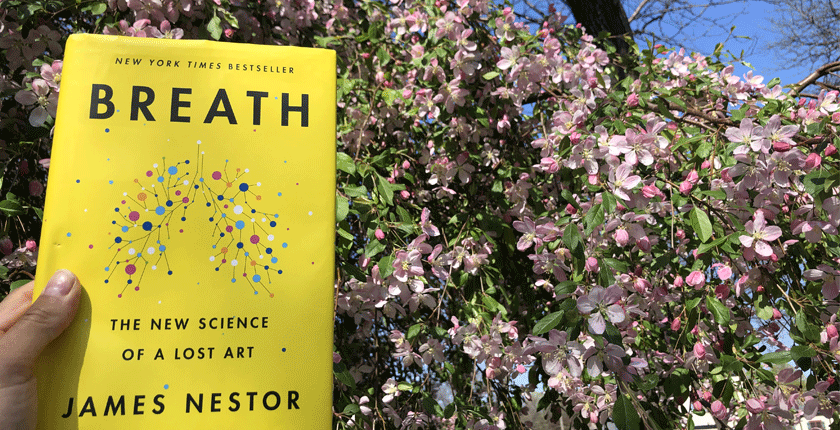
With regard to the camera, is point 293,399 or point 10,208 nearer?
point 293,399

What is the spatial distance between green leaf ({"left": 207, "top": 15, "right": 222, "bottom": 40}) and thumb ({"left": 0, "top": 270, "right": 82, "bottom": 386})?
92 cm

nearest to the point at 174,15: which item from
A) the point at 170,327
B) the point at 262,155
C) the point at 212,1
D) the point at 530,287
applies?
the point at 212,1

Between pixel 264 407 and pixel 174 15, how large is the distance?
1194mm

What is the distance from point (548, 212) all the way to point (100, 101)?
3.71 feet

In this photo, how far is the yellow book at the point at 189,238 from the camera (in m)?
0.54

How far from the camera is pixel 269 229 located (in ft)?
1.93

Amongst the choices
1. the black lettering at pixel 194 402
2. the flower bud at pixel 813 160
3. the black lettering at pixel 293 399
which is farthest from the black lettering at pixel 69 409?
the flower bud at pixel 813 160

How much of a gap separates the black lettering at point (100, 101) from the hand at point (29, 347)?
0.20 m

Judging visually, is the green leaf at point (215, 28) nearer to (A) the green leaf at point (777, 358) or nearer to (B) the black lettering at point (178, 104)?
(B) the black lettering at point (178, 104)

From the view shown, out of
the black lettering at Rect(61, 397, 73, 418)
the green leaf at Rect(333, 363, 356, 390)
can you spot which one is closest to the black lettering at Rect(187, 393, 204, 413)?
the black lettering at Rect(61, 397, 73, 418)

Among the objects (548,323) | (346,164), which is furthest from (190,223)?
(548,323)

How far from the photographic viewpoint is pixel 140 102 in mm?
608

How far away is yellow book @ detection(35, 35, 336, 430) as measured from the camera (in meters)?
0.54

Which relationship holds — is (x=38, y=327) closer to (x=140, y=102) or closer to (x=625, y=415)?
(x=140, y=102)
